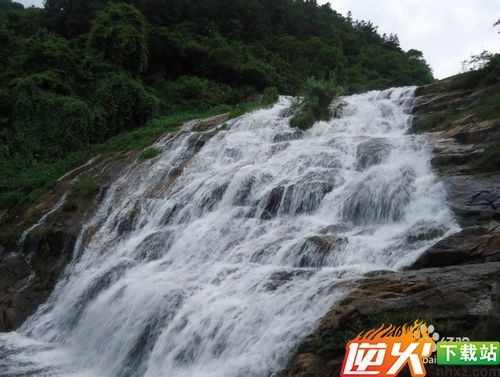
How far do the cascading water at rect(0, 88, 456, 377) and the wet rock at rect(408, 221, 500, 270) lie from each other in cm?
30

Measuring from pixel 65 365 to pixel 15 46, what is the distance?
881 inches

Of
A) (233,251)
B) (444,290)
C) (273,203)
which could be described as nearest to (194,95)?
(273,203)

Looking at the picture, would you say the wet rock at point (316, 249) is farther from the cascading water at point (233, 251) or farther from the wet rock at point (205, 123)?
the wet rock at point (205, 123)

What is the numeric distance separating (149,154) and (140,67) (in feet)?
33.2

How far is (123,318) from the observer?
841 cm

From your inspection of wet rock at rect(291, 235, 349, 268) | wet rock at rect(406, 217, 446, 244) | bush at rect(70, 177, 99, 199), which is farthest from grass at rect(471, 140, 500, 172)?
bush at rect(70, 177, 99, 199)

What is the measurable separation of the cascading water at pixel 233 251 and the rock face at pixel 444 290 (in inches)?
10.6

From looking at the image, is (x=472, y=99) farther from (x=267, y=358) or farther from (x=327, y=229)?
(x=267, y=358)

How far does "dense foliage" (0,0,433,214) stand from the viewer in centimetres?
1973

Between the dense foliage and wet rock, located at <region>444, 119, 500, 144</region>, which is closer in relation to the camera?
wet rock, located at <region>444, 119, 500, 144</region>

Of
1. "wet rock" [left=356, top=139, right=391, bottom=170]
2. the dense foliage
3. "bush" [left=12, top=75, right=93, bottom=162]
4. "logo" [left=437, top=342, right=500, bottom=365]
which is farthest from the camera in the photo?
the dense foliage

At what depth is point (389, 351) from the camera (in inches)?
200

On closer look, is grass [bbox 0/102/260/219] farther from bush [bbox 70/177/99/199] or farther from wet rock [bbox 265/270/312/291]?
wet rock [bbox 265/270/312/291]

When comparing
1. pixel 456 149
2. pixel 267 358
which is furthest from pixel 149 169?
pixel 267 358
